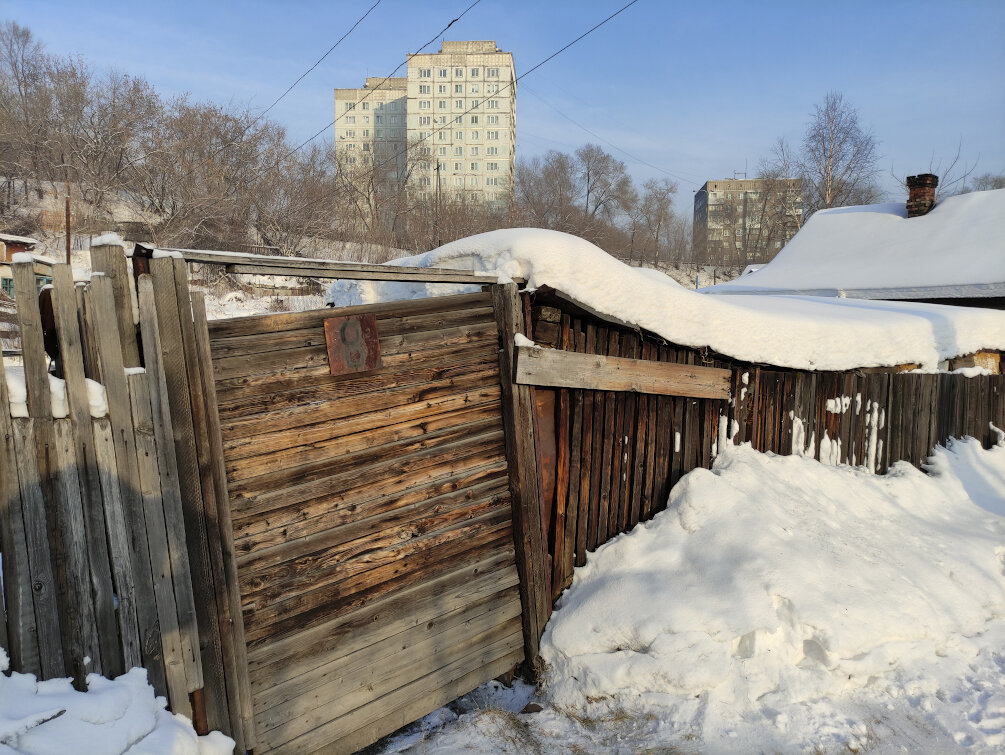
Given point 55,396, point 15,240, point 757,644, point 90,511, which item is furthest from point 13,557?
point 15,240

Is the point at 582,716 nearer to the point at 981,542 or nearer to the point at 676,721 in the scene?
the point at 676,721

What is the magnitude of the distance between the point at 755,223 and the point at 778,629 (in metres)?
61.9

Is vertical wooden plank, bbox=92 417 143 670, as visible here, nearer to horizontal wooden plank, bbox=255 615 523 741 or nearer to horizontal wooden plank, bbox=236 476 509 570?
horizontal wooden plank, bbox=236 476 509 570

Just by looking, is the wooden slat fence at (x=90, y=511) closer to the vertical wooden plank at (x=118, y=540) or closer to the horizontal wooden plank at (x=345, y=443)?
the vertical wooden plank at (x=118, y=540)

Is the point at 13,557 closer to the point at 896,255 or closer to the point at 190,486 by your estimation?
the point at 190,486

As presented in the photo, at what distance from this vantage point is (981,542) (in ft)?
16.9

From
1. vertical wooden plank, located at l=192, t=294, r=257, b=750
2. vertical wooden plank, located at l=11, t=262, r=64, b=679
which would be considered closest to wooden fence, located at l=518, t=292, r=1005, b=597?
vertical wooden plank, located at l=192, t=294, r=257, b=750

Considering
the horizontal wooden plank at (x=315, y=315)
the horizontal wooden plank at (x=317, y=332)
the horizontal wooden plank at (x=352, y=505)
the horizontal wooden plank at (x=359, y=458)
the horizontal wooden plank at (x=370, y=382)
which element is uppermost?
the horizontal wooden plank at (x=315, y=315)

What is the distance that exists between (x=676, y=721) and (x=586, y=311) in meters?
2.63

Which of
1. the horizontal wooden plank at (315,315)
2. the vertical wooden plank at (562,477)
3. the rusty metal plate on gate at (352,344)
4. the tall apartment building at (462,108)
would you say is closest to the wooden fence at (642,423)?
the vertical wooden plank at (562,477)

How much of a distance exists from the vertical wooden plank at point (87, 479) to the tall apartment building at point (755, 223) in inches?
1655

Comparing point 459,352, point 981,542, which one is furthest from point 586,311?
point 981,542

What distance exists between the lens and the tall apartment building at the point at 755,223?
1651 inches

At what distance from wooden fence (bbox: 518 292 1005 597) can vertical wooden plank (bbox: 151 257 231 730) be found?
2.19 m
